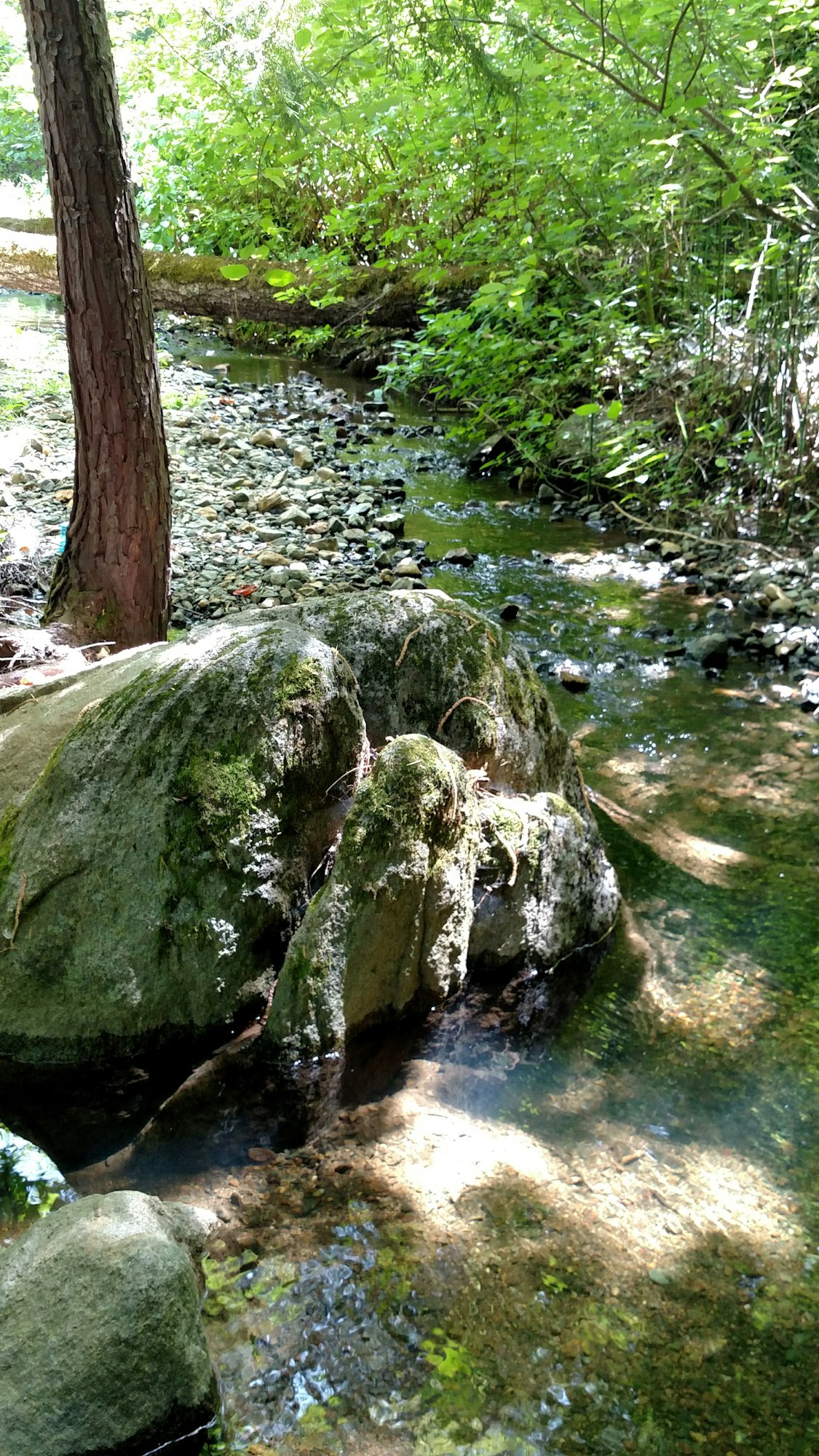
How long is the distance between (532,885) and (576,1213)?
1.08 metres

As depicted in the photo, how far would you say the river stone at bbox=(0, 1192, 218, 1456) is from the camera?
182 cm

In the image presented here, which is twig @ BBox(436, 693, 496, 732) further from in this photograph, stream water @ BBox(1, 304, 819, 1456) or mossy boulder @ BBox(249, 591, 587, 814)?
stream water @ BBox(1, 304, 819, 1456)

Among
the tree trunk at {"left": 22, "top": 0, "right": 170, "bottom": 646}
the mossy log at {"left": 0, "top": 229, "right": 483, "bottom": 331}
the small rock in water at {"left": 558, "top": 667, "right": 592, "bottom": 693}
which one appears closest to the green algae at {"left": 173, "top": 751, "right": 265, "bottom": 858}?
the tree trunk at {"left": 22, "top": 0, "right": 170, "bottom": 646}

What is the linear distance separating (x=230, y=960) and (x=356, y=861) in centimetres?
49

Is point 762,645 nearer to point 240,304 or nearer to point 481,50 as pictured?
point 481,50

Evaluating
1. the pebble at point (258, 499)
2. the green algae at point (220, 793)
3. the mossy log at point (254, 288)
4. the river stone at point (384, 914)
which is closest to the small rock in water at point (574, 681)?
the pebble at point (258, 499)

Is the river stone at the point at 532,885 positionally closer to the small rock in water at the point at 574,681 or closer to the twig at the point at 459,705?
the twig at the point at 459,705

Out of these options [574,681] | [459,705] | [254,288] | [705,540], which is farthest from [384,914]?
[254,288]

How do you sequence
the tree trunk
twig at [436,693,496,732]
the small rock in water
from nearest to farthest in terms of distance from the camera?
twig at [436,693,496,732] < the tree trunk < the small rock in water

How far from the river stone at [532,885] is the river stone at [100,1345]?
1528 mm

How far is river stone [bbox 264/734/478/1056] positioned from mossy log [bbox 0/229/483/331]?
32.5 ft

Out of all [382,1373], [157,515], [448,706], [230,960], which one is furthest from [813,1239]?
[157,515]

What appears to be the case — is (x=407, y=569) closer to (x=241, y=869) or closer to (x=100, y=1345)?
(x=241, y=869)

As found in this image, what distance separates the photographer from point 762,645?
6.11 meters
